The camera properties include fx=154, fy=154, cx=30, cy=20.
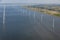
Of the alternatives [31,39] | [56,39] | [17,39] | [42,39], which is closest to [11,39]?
[17,39]

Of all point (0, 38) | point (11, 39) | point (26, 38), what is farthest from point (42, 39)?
point (0, 38)

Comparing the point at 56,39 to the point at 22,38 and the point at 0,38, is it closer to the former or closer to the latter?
the point at 22,38

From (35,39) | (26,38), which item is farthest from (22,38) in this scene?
(35,39)

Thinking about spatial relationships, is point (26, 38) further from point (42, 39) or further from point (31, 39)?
point (42, 39)

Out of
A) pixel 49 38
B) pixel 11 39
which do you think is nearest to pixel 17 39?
pixel 11 39

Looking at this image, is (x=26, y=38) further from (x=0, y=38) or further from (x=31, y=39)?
(x=0, y=38)

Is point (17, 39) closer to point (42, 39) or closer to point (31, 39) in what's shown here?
point (31, 39)
